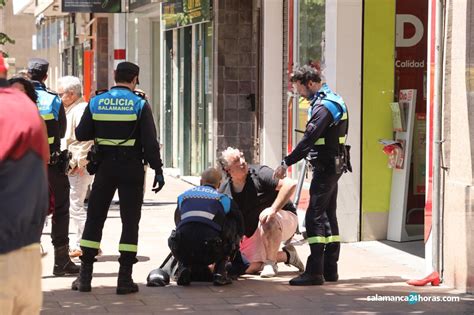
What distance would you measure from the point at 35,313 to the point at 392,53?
787cm

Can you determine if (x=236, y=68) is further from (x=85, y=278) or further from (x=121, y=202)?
(x=85, y=278)

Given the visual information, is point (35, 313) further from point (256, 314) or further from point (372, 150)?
point (372, 150)

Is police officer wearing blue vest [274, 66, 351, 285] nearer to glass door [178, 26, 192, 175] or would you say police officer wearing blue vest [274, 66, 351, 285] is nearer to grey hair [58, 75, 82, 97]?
grey hair [58, 75, 82, 97]

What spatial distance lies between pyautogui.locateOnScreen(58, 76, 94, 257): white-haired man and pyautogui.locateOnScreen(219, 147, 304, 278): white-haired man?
6.20ft

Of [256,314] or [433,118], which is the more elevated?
[433,118]

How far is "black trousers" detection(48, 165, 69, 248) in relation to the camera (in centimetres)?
1038

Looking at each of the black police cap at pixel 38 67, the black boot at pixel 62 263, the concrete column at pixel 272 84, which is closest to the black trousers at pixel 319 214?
the black boot at pixel 62 263

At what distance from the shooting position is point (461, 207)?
9328 mm

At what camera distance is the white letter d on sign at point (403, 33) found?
41.0 feet

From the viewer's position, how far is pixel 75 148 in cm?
1141

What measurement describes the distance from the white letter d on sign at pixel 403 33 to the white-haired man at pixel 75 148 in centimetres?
344

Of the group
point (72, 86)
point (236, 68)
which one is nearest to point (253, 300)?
point (72, 86)

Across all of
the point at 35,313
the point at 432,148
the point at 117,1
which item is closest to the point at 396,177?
the point at 432,148

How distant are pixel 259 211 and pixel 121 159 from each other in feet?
4.83
